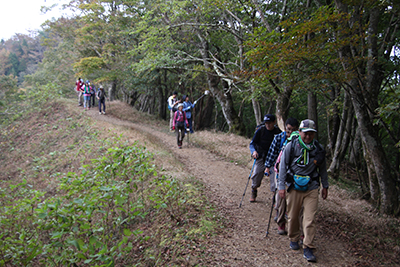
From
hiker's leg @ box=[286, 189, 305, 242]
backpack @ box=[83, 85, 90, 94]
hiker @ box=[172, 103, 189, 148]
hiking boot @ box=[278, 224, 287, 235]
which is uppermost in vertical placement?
backpack @ box=[83, 85, 90, 94]

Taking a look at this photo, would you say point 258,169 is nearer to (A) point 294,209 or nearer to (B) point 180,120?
(A) point 294,209

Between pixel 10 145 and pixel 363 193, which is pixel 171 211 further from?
pixel 10 145

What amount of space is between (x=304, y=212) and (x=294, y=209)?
15cm

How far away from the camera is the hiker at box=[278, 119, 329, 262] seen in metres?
3.78

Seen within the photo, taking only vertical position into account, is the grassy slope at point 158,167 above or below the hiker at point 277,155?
below

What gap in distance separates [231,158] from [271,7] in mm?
7140

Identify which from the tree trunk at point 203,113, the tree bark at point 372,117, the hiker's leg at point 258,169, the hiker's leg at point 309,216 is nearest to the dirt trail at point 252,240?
the hiker's leg at point 309,216

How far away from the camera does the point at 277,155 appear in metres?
5.06

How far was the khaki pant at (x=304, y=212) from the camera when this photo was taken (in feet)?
12.3

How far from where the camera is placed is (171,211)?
5.33 m

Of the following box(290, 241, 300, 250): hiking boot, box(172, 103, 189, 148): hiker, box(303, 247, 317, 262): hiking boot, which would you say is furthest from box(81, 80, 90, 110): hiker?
box(303, 247, 317, 262): hiking boot

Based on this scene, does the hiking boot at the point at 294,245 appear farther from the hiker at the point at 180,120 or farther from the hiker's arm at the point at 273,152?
the hiker at the point at 180,120

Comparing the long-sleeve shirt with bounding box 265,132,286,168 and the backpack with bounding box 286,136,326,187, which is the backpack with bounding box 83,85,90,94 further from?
the backpack with bounding box 286,136,326,187

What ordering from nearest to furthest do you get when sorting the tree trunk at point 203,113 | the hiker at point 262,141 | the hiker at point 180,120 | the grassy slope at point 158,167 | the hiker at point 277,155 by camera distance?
the grassy slope at point 158,167
the hiker at point 277,155
the hiker at point 262,141
the hiker at point 180,120
the tree trunk at point 203,113
